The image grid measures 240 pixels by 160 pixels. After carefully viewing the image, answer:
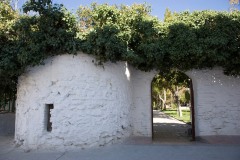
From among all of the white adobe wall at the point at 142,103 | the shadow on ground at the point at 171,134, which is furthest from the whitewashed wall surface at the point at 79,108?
the shadow on ground at the point at 171,134

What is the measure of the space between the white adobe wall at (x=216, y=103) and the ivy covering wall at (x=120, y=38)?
45 cm

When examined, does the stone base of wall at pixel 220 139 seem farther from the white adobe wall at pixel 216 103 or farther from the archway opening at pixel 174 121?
the archway opening at pixel 174 121

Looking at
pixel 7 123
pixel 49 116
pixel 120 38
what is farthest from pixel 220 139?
pixel 7 123

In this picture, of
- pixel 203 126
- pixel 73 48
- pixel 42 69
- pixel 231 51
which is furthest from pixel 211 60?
pixel 42 69

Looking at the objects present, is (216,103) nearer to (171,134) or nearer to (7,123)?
(171,134)

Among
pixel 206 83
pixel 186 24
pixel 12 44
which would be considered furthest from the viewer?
pixel 206 83

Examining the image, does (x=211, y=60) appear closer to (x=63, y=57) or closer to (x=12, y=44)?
(x=63, y=57)

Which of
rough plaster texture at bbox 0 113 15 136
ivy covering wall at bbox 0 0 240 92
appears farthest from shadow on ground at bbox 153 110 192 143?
rough plaster texture at bbox 0 113 15 136

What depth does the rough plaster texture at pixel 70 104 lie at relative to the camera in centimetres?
881

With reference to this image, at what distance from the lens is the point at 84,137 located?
883 centimetres

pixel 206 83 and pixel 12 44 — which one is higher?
pixel 12 44

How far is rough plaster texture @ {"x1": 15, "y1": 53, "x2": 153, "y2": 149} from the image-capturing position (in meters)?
8.81

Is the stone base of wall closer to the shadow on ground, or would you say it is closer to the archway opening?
the archway opening

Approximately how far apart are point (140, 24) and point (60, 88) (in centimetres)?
420
